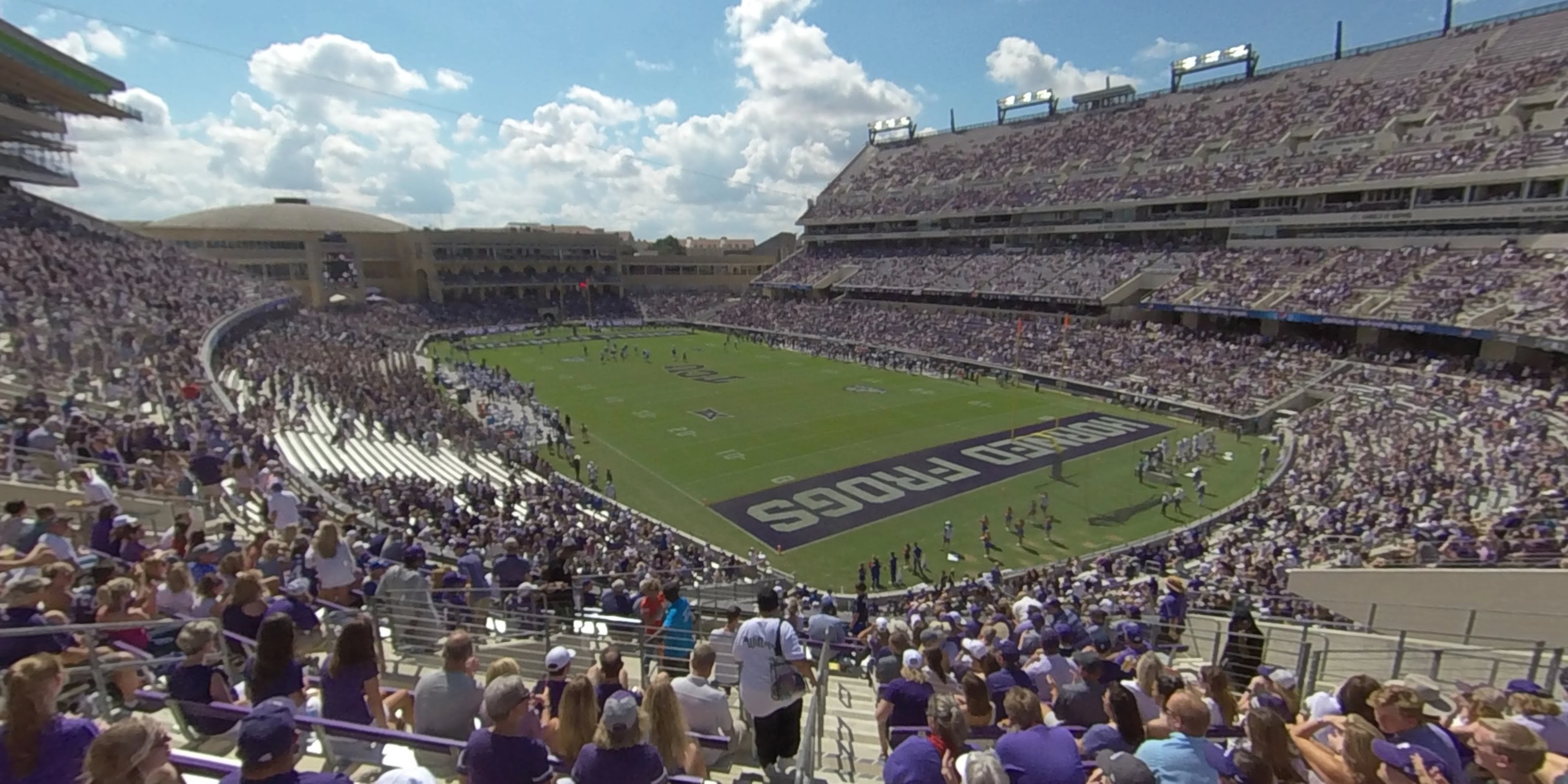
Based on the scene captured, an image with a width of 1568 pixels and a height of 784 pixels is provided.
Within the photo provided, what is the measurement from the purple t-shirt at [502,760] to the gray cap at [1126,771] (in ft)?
9.53

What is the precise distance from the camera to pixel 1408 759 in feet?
13.4

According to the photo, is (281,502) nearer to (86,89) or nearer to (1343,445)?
(1343,445)

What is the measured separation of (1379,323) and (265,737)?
44.5 m

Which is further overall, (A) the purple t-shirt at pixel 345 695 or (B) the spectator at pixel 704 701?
(B) the spectator at pixel 704 701

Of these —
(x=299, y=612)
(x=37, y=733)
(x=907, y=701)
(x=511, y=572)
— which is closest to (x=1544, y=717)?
(x=907, y=701)

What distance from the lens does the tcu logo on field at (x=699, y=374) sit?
4675 cm

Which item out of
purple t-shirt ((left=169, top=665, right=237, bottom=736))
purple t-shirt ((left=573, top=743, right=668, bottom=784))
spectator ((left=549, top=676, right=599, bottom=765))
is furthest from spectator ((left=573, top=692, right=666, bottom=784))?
purple t-shirt ((left=169, top=665, right=237, bottom=736))

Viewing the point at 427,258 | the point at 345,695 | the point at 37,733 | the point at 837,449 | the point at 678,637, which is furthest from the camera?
the point at 427,258

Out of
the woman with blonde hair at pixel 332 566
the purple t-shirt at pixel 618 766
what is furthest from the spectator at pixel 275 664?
the woman with blonde hair at pixel 332 566

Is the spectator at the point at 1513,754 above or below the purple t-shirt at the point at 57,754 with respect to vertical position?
below

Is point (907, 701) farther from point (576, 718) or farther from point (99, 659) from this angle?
point (99, 659)

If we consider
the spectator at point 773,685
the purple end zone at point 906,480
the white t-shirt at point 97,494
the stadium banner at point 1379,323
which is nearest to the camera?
the spectator at point 773,685

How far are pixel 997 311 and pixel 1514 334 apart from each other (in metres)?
30.9

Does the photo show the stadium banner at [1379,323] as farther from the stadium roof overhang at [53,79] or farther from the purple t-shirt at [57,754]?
the stadium roof overhang at [53,79]
